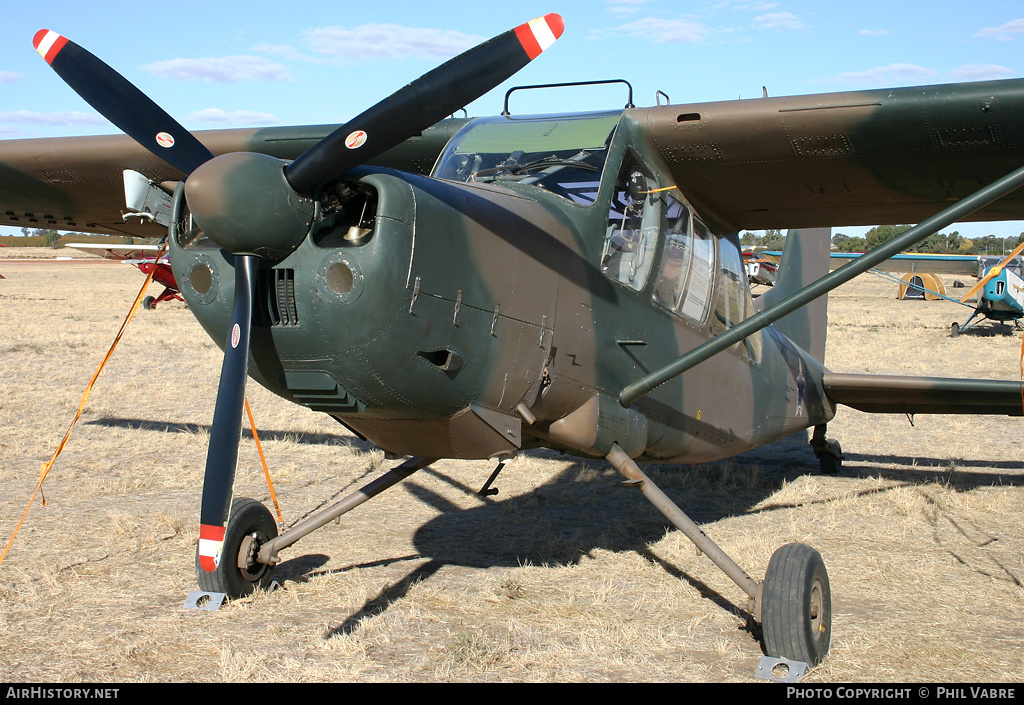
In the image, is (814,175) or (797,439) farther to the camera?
(797,439)

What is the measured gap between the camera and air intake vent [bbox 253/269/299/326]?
139 inches

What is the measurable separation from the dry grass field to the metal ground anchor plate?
0.08m

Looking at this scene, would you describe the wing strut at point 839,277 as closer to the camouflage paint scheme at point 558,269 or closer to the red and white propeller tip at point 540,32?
the camouflage paint scheme at point 558,269

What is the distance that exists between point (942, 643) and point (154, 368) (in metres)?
13.1

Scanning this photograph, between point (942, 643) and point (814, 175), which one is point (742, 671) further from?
point (814, 175)

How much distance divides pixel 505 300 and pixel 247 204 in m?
1.25

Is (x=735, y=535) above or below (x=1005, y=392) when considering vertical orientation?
below

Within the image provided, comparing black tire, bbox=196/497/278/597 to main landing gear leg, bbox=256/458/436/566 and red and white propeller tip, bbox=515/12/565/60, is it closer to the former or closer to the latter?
main landing gear leg, bbox=256/458/436/566

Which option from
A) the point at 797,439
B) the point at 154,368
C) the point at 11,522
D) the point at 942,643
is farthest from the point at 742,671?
the point at 154,368

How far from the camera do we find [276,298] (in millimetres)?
3555

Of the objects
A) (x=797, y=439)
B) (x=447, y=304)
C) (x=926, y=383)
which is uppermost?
(x=447, y=304)

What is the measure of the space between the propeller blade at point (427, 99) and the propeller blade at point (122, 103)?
0.74 m

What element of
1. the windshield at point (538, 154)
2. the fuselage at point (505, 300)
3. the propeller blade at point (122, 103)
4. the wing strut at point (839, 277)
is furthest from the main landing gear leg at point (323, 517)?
the propeller blade at point (122, 103)

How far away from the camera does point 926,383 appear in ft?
23.2
